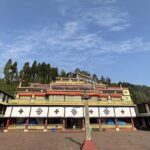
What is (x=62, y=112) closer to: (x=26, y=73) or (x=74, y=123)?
(x=74, y=123)

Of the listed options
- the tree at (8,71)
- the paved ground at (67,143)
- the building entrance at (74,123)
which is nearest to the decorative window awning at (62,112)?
the building entrance at (74,123)

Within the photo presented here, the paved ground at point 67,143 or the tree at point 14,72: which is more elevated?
the tree at point 14,72

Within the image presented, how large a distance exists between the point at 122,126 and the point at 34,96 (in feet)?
78.2

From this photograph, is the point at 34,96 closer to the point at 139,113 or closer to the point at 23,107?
the point at 23,107

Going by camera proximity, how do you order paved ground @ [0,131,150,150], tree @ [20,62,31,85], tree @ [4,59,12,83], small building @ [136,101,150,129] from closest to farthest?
paved ground @ [0,131,150,150] → small building @ [136,101,150,129] → tree @ [20,62,31,85] → tree @ [4,59,12,83]

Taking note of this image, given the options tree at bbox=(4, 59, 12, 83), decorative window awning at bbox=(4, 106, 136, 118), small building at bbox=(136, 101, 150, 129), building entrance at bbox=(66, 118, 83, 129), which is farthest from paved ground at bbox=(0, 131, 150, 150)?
tree at bbox=(4, 59, 12, 83)

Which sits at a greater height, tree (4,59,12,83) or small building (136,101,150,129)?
tree (4,59,12,83)

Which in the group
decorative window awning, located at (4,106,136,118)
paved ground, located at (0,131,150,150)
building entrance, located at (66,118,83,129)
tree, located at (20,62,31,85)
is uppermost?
tree, located at (20,62,31,85)

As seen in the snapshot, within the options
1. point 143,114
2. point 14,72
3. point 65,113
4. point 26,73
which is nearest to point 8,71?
point 14,72

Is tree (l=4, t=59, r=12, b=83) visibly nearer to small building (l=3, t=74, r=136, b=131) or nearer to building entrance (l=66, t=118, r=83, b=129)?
small building (l=3, t=74, r=136, b=131)

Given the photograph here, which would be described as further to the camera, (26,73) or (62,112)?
(26,73)

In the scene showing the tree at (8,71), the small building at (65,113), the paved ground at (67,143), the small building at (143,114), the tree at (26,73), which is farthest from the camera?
the tree at (8,71)

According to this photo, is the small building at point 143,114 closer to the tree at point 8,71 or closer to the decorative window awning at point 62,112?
the decorative window awning at point 62,112

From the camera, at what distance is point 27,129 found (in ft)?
104
